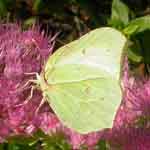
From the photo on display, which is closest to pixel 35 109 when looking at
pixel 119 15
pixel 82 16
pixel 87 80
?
pixel 87 80

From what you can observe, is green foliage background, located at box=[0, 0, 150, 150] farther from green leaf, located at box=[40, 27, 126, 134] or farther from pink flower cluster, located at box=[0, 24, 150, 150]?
green leaf, located at box=[40, 27, 126, 134]

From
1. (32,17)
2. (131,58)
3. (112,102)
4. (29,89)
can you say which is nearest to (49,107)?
(29,89)

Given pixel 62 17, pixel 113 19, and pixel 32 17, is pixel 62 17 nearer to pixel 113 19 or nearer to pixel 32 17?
pixel 32 17

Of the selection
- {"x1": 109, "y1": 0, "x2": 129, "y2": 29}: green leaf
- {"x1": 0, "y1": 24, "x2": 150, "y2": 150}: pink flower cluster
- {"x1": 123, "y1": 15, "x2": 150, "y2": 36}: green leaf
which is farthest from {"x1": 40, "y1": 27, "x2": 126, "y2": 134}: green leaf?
{"x1": 109, "y1": 0, "x2": 129, "y2": 29}: green leaf

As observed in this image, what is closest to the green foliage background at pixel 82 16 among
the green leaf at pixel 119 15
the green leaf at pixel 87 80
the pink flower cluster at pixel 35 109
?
the green leaf at pixel 119 15

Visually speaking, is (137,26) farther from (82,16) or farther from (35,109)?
(35,109)

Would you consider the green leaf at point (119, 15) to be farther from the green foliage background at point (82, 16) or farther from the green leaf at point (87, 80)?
the green leaf at point (87, 80)

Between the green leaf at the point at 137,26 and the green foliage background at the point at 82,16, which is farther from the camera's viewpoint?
the green foliage background at the point at 82,16
